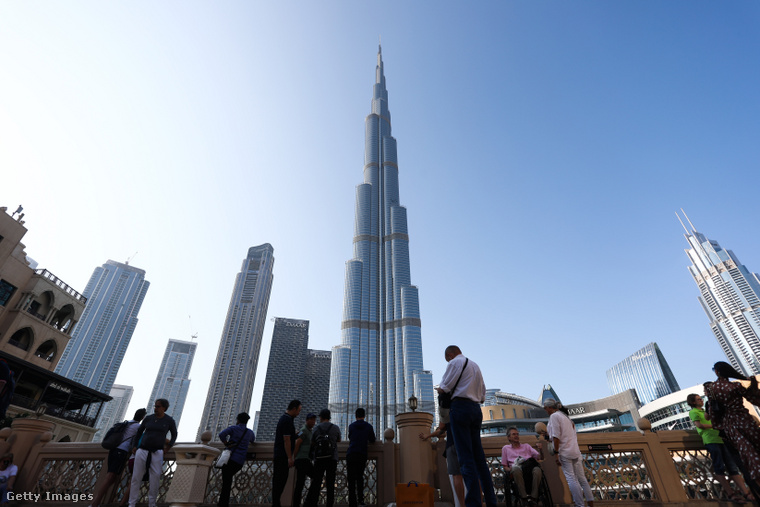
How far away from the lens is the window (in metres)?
25.1

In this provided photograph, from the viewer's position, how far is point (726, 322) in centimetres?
16575

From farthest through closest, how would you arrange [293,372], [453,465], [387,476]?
[293,372] → [387,476] → [453,465]

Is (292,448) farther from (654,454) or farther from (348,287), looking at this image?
(348,287)

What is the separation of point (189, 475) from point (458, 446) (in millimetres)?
4860

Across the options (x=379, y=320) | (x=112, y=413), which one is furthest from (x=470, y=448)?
(x=112, y=413)

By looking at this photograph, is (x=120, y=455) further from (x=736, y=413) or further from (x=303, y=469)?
(x=736, y=413)

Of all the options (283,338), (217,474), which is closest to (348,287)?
(283,338)

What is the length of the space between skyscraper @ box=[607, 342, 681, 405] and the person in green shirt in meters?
183

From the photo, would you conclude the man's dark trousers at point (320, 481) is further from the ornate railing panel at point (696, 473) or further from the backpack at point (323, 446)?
the ornate railing panel at point (696, 473)

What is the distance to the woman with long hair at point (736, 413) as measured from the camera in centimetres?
480

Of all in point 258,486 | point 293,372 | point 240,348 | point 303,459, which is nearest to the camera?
point 303,459

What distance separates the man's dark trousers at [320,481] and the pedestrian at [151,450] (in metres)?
2.43

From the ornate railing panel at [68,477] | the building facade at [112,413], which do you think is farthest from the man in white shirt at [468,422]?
the building facade at [112,413]

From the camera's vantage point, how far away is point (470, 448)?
425 centimetres
